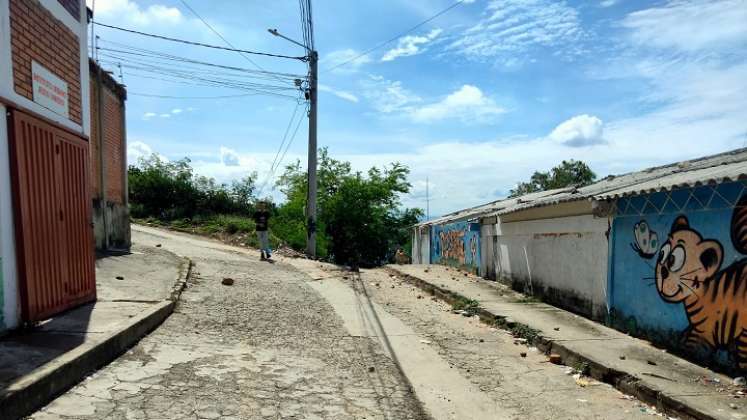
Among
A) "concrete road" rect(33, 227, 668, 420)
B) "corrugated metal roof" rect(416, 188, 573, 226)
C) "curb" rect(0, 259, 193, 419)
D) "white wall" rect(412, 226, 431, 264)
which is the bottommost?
"white wall" rect(412, 226, 431, 264)

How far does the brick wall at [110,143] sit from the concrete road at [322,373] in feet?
16.2

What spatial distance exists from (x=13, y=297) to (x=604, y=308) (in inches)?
320

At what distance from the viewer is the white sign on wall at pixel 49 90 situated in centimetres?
607

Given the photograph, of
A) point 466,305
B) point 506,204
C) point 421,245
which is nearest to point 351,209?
point 421,245

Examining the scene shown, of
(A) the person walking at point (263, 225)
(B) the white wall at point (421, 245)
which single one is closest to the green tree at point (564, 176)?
(B) the white wall at point (421, 245)

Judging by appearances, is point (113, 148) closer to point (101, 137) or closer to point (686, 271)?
point (101, 137)

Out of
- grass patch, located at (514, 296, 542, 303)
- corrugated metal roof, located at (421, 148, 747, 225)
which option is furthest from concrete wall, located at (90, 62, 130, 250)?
corrugated metal roof, located at (421, 148, 747, 225)

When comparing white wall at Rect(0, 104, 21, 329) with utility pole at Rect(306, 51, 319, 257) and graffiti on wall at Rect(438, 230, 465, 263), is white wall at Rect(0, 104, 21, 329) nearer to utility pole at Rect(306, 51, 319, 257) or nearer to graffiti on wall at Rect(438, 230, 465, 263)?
utility pole at Rect(306, 51, 319, 257)

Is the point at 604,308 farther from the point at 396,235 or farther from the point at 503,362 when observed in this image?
the point at 396,235

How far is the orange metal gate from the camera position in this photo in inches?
220

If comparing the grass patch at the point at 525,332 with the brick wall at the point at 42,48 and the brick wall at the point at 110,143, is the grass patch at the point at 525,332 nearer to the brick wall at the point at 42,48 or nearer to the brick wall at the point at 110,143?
the brick wall at the point at 42,48

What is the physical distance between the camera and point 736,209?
5.92 meters

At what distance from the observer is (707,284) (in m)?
6.26

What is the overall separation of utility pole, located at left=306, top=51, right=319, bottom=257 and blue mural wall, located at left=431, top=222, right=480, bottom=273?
17.0 ft
